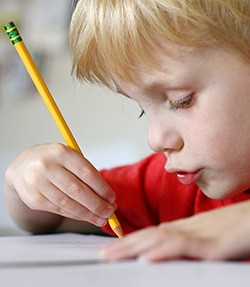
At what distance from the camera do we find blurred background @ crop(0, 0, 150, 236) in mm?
1523

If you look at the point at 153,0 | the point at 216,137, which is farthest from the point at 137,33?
the point at 216,137

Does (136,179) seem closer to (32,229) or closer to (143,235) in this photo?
(32,229)

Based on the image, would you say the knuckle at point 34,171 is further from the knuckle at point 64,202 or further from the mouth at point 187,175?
the mouth at point 187,175

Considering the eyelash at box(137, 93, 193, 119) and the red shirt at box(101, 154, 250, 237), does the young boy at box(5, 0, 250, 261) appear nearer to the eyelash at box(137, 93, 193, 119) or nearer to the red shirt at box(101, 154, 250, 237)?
the eyelash at box(137, 93, 193, 119)

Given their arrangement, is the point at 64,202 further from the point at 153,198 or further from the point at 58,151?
the point at 153,198

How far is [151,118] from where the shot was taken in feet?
2.31

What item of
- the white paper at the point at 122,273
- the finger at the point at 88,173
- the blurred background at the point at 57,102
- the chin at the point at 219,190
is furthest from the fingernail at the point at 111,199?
the blurred background at the point at 57,102

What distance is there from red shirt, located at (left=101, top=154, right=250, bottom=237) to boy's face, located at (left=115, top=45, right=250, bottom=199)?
0.65 feet

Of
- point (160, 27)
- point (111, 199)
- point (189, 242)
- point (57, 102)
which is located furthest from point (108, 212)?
point (57, 102)

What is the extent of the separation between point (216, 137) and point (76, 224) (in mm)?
288

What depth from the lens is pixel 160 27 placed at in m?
0.65

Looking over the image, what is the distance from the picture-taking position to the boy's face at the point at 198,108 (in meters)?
0.66

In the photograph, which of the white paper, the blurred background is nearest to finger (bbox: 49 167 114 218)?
the white paper

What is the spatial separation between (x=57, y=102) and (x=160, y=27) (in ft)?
3.14
